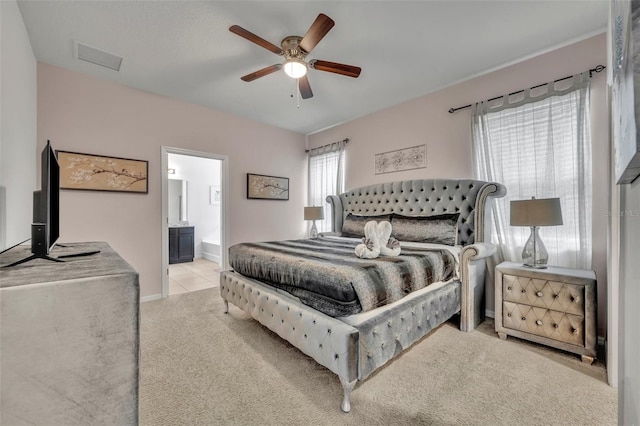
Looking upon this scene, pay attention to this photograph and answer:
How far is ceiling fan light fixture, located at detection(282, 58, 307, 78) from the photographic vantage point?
2.38 meters

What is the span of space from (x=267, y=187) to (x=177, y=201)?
126 inches

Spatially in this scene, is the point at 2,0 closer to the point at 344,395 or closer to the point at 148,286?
the point at 148,286

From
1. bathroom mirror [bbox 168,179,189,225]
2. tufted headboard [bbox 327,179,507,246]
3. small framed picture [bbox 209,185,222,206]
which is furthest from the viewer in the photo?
small framed picture [bbox 209,185,222,206]

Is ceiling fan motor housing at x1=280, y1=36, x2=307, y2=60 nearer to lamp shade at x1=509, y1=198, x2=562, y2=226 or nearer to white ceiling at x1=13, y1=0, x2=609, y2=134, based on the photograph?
white ceiling at x1=13, y1=0, x2=609, y2=134

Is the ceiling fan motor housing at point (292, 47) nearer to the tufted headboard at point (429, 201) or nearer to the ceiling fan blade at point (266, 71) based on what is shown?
the ceiling fan blade at point (266, 71)

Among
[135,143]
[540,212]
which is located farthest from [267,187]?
[540,212]

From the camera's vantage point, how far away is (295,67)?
242 centimetres

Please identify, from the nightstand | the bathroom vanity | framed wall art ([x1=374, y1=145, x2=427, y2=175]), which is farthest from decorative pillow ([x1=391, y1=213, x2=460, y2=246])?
the bathroom vanity

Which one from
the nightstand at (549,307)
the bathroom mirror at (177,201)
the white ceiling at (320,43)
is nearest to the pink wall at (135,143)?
the white ceiling at (320,43)

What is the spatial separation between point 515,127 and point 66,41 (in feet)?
14.9

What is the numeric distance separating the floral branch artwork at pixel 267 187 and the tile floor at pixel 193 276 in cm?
162

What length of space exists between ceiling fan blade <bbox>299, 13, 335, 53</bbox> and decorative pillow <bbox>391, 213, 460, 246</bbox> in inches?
87.3

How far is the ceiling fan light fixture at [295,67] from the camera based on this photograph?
7.81 feet

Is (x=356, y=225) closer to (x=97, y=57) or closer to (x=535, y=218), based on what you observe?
(x=535, y=218)
